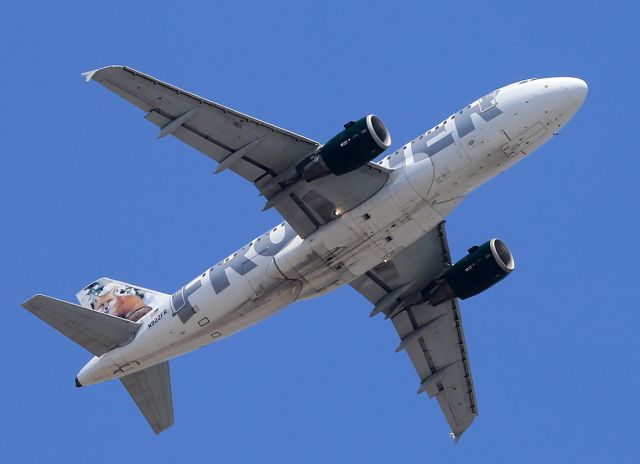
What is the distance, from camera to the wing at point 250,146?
50.5 meters

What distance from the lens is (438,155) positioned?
51.5m

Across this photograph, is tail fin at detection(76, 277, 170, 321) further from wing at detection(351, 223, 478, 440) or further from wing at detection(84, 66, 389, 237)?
wing at detection(351, 223, 478, 440)

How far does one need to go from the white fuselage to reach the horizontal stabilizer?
0.53 m

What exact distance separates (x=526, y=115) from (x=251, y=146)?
1178 cm

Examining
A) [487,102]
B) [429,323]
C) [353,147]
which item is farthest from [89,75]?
[429,323]

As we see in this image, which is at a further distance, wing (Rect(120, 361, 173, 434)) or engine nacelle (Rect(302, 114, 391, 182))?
wing (Rect(120, 361, 173, 434))

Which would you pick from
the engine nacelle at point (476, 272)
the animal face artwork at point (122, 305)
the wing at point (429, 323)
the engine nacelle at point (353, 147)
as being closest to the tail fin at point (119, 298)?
the animal face artwork at point (122, 305)

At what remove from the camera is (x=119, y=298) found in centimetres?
6044

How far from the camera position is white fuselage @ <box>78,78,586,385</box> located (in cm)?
5138

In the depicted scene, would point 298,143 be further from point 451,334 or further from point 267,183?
point 451,334

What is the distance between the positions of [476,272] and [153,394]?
16728 mm

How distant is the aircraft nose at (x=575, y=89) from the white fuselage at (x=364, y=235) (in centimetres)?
4

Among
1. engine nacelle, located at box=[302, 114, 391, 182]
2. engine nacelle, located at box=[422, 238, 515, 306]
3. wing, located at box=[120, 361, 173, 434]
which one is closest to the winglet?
engine nacelle, located at box=[302, 114, 391, 182]

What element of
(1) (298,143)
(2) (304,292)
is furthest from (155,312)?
(1) (298,143)
